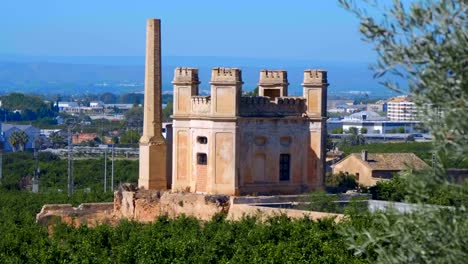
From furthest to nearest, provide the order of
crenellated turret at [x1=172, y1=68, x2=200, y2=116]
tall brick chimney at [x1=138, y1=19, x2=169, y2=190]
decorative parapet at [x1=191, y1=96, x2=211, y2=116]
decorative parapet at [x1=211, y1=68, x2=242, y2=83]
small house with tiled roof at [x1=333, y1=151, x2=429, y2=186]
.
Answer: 1. small house with tiled roof at [x1=333, y1=151, x2=429, y2=186]
2. tall brick chimney at [x1=138, y1=19, x2=169, y2=190]
3. crenellated turret at [x1=172, y1=68, x2=200, y2=116]
4. decorative parapet at [x1=191, y1=96, x2=211, y2=116]
5. decorative parapet at [x1=211, y1=68, x2=242, y2=83]

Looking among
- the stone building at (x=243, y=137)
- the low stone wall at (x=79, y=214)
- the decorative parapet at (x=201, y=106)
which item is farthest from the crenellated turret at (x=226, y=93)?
the low stone wall at (x=79, y=214)

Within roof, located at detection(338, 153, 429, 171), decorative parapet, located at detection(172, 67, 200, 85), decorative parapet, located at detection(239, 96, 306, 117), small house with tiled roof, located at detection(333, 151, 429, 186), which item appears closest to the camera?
decorative parapet, located at detection(239, 96, 306, 117)

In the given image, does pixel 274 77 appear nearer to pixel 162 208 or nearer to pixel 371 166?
pixel 162 208

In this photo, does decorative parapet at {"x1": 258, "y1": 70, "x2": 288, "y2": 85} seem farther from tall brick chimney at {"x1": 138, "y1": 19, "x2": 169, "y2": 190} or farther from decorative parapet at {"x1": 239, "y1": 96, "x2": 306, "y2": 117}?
tall brick chimney at {"x1": 138, "y1": 19, "x2": 169, "y2": 190}

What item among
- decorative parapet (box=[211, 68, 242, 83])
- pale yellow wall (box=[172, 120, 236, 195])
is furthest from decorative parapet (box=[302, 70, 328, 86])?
pale yellow wall (box=[172, 120, 236, 195])

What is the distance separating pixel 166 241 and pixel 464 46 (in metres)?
20.7

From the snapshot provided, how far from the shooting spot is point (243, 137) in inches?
1540

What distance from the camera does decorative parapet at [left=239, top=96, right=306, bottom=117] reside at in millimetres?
39312

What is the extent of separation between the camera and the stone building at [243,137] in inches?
1528

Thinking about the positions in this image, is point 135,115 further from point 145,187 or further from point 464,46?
point 464,46

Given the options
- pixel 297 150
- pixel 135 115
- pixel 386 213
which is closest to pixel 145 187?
pixel 297 150

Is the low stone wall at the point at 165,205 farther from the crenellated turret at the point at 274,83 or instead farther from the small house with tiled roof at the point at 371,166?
A: the small house with tiled roof at the point at 371,166

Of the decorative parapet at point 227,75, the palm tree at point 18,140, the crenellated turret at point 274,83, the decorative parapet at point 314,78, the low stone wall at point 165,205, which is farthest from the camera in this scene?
the palm tree at point 18,140

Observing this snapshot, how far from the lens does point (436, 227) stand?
13.1 m
